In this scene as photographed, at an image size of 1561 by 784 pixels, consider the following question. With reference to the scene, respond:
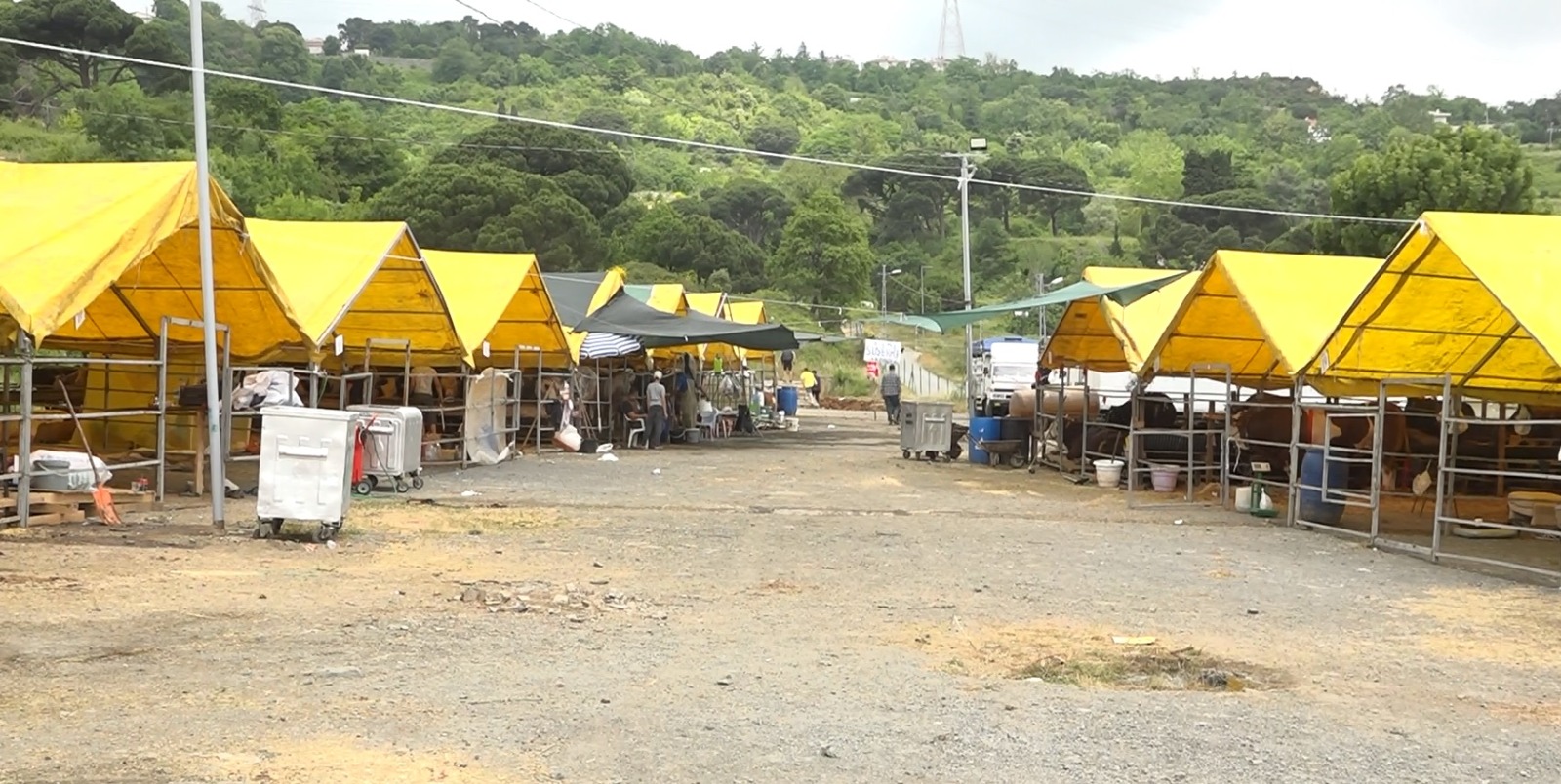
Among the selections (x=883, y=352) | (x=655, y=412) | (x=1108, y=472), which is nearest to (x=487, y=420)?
(x=655, y=412)

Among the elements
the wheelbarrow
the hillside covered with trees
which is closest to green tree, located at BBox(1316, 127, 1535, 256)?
the hillside covered with trees

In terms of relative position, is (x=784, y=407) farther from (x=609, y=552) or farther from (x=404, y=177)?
(x=609, y=552)

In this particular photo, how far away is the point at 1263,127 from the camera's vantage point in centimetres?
10331

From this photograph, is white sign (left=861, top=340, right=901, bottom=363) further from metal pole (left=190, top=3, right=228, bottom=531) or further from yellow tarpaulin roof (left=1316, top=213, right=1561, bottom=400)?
metal pole (left=190, top=3, right=228, bottom=531)

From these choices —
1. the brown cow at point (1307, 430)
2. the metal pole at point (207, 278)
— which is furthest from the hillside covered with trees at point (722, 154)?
the metal pole at point (207, 278)

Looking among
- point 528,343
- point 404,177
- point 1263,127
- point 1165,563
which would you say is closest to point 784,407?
point 528,343

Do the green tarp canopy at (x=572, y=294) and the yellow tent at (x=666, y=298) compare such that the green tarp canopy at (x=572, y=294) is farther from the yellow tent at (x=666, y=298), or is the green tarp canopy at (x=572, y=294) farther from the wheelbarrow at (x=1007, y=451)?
the wheelbarrow at (x=1007, y=451)

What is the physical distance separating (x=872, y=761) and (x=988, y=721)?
0.94 meters

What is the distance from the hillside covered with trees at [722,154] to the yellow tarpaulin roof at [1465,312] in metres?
23.1

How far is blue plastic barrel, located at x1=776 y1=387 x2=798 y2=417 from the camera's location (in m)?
44.8

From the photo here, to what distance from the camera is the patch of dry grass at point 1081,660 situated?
7684 mm

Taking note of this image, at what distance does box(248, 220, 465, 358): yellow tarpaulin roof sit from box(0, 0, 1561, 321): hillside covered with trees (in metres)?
20.6

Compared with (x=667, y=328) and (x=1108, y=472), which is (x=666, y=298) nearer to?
(x=667, y=328)

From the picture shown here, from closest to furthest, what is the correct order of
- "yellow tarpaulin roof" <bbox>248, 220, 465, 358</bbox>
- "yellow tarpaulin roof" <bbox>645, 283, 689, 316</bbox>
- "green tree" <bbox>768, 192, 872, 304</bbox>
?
Result: 1. "yellow tarpaulin roof" <bbox>248, 220, 465, 358</bbox>
2. "yellow tarpaulin roof" <bbox>645, 283, 689, 316</bbox>
3. "green tree" <bbox>768, 192, 872, 304</bbox>
